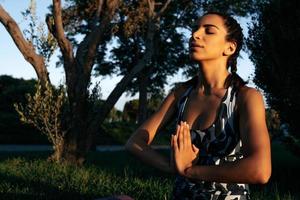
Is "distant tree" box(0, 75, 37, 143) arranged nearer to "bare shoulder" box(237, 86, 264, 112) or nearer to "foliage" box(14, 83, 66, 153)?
"foliage" box(14, 83, 66, 153)

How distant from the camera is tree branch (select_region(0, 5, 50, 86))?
14719 millimetres

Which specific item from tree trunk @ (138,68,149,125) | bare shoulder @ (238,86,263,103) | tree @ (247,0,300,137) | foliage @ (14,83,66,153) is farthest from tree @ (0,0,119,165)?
tree trunk @ (138,68,149,125)

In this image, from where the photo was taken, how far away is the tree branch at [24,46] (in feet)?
48.3

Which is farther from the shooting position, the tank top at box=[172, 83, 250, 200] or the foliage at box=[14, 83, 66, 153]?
the foliage at box=[14, 83, 66, 153]

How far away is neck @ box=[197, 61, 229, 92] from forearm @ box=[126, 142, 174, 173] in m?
0.37

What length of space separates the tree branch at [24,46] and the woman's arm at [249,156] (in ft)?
42.9

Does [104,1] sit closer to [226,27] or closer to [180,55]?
[226,27]

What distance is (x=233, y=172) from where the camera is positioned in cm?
210

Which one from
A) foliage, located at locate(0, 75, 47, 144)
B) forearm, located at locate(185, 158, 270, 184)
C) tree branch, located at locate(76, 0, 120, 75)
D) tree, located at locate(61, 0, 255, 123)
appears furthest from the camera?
foliage, located at locate(0, 75, 47, 144)

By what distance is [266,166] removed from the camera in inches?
80.7

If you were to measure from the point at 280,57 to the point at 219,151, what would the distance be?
31.0 ft

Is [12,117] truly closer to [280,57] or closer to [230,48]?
[280,57]

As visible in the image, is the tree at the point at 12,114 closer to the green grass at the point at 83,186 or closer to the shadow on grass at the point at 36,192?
the green grass at the point at 83,186

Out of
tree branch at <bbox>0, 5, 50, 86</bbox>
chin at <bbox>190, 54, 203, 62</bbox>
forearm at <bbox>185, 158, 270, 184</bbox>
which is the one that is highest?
tree branch at <bbox>0, 5, 50, 86</bbox>
